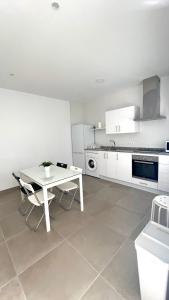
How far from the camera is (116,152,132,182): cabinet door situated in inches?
136

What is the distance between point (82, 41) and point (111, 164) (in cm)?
287

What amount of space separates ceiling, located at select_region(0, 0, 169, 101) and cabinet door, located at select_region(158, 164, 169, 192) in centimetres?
206

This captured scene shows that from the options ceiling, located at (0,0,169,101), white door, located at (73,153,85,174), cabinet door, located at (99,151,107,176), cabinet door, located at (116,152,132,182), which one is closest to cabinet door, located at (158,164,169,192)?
cabinet door, located at (116,152,132,182)

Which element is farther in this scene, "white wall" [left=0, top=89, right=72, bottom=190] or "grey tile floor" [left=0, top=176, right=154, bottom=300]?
"white wall" [left=0, top=89, right=72, bottom=190]

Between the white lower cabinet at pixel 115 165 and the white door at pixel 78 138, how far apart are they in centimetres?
90

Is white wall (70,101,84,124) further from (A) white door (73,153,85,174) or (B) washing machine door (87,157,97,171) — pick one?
(B) washing machine door (87,157,97,171)

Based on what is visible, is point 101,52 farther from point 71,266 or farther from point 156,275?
point 71,266

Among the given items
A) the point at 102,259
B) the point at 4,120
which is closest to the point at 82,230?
the point at 102,259

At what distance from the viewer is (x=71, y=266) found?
148 centimetres

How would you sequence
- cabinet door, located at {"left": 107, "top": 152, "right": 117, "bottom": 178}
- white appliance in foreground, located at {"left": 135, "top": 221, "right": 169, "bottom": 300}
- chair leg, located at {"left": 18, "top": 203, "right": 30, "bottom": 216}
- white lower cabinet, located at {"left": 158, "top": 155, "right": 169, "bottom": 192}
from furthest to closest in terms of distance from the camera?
cabinet door, located at {"left": 107, "top": 152, "right": 117, "bottom": 178} → white lower cabinet, located at {"left": 158, "top": 155, "right": 169, "bottom": 192} → chair leg, located at {"left": 18, "top": 203, "right": 30, "bottom": 216} → white appliance in foreground, located at {"left": 135, "top": 221, "right": 169, "bottom": 300}

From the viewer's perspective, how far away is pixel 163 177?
2.91 metres

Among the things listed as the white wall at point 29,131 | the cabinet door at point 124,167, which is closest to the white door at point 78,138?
the white wall at point 29,131

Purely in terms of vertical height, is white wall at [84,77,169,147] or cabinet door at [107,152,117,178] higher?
white wall at [84,77,169,147]

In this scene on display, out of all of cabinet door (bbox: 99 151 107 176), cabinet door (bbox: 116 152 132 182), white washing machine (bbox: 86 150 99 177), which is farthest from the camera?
white washing machine (bbox: 86 150 99 177)
